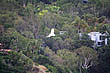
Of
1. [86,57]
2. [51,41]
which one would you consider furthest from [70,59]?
[51,41]

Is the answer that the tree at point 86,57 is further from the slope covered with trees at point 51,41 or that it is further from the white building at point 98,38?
the white building at point 98,38

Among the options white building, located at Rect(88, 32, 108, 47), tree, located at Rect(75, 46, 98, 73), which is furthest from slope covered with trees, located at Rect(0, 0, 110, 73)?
white building, located at Rect(88, 32, 108, 47)

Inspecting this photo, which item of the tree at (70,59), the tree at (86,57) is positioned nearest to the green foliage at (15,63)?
the tree at (70,59)

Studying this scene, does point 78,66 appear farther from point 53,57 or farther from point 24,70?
point 24,70

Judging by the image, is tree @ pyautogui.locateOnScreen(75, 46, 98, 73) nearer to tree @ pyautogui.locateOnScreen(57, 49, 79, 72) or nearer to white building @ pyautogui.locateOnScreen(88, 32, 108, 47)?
tree @ pyautogui.locateOnScreen(57, 49, 79, 72)

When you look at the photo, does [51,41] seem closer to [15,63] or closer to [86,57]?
[86,57]

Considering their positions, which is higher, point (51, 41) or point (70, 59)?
point (51, 41)

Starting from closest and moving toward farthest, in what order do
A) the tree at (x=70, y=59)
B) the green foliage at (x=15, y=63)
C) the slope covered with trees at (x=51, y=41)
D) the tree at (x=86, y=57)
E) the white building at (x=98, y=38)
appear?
the green foliage at (x=15, y=63) → the slope covered with trees at (x=51, y=41) → the tree at (x=70, y=59) → the tree at (x=86, y=57) → the white building at (x=98, y=38)

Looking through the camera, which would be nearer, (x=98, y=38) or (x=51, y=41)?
(x=51, y=41)
